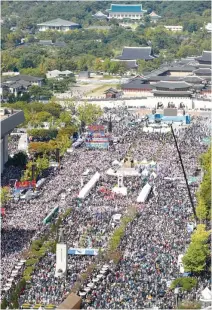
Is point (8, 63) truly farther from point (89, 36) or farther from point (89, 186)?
point (89, 186)

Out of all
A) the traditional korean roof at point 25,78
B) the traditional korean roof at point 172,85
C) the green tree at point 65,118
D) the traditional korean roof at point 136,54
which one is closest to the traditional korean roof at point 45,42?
the traditional korean roof at point 136,54

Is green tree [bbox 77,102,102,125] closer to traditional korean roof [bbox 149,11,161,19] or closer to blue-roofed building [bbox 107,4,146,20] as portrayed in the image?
traditional korean roof [bbox 149,11,161,19]

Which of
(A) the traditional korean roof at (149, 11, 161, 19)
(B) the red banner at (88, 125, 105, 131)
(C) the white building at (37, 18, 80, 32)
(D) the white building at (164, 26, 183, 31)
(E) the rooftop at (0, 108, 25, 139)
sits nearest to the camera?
(E) the rooftop at (0, 108, 25, 139)

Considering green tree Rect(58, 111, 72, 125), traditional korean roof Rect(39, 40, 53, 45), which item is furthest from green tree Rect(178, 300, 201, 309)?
traditional korean roof Rect(39, 40, 53, 45)

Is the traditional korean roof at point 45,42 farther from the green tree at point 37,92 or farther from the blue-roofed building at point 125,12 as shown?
the green tree at point 37,92

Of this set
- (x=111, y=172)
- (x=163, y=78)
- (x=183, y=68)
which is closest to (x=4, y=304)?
(x=111, y=172)

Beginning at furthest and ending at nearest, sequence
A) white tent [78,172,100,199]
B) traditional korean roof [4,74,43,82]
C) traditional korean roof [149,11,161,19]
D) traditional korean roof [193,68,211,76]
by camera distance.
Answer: traditional korean roof [149,11,161,19]
traditional korean roof [193,68,211,76]
traditional korean roof [4,74,43,82]
white tent [78,172,100,199]
